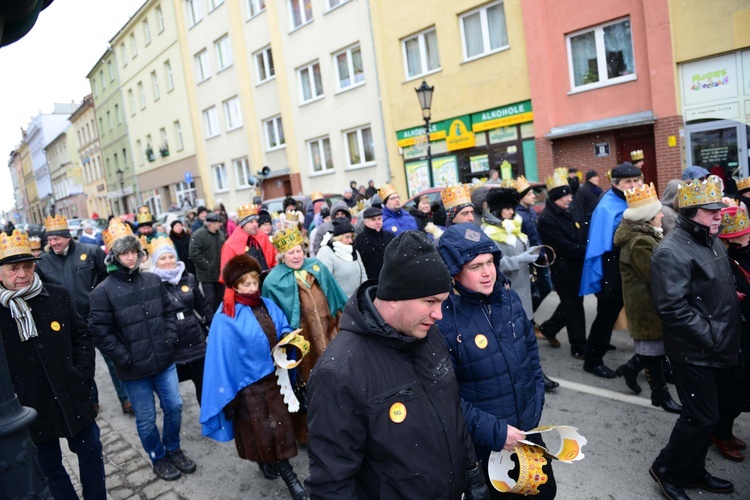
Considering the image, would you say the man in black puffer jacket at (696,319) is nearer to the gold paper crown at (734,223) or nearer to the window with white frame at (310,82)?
the gold paper crown at (734,223)

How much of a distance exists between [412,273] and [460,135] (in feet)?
55.9

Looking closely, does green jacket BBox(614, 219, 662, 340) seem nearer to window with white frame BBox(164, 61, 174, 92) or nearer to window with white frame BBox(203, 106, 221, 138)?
window with white frame BBox(203, 106, 221, 138)

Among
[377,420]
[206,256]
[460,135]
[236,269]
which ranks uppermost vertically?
[460,135]

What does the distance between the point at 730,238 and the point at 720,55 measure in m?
11.8

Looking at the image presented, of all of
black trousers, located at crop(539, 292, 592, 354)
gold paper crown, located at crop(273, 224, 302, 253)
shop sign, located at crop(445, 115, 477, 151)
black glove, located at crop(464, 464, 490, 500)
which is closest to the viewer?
black glove, located at crop(464, 464, 490, 500)

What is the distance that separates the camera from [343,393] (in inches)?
80.8

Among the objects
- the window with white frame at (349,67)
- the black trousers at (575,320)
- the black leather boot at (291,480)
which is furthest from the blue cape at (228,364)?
the window with white frame at (349,67)

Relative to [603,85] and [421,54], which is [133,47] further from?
[603,85]

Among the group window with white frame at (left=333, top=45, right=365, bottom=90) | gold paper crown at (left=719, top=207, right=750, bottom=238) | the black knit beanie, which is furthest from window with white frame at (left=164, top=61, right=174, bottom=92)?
the black knit beanie

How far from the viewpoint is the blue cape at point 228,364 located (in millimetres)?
4039

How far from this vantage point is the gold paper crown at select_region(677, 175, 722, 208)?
3.44 m

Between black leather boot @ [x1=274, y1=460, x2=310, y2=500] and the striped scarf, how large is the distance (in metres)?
1.95

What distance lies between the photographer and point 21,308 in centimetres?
361

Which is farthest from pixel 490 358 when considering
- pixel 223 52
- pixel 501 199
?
pixel 223 52
